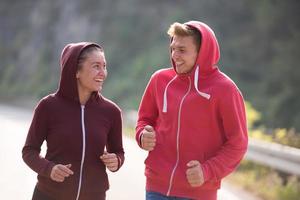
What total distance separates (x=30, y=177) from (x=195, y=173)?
747 centimetres

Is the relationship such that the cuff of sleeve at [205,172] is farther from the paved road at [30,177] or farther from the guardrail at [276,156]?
the paved road at [30,177]

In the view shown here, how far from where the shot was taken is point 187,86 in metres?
4.80

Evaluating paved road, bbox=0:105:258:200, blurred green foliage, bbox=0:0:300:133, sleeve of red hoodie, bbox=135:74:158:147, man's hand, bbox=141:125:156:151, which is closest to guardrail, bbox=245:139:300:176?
paved road, bbox=0:105:258:200

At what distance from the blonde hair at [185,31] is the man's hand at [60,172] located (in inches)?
42.5

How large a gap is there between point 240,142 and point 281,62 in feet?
86.0

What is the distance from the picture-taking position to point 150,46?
120ft

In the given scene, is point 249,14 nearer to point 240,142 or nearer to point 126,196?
point 126,196

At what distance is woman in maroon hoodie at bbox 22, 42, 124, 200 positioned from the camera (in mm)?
4715

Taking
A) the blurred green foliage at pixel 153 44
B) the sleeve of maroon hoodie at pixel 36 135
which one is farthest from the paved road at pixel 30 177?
the blurred green foliage at pixel 153 44

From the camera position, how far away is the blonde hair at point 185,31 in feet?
15.6

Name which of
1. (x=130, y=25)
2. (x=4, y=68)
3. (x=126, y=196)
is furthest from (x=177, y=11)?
(x=126, y=196)

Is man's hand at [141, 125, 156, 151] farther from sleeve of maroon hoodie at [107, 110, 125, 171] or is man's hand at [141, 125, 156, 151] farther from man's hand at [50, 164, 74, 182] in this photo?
man's hand at [50, 164, 74, 182]

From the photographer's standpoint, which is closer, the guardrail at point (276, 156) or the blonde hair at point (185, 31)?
the blonde hair at point (185, 31)

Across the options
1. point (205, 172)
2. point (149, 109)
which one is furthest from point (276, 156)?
point (205, 172)
